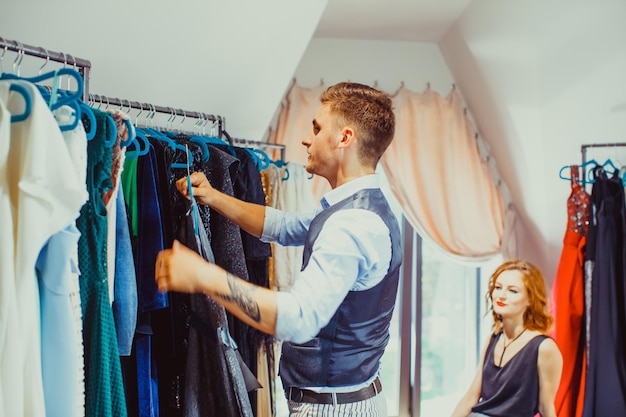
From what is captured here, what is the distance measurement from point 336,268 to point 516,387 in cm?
147

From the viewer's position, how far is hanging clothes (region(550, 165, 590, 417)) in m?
2.81

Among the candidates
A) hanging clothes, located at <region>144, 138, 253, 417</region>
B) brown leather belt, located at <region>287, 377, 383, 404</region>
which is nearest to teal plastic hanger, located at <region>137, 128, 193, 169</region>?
hanging clothes, located at <region>144, 138, 253, 417</region>

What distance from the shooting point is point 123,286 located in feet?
5.04

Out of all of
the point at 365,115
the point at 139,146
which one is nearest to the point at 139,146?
the point at 139,146

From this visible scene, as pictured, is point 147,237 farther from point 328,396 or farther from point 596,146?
point 596,146

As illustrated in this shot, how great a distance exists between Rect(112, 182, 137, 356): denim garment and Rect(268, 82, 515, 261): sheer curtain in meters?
1.99

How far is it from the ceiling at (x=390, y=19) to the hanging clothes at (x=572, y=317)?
106 cm

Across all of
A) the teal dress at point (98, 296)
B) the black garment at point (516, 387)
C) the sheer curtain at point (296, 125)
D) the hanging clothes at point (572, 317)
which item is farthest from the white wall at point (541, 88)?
the teal dress at point (98, 296)

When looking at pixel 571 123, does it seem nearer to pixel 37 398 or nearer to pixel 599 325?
pixel 599 325

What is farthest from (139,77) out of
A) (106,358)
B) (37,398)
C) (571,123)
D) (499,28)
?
(571,123)

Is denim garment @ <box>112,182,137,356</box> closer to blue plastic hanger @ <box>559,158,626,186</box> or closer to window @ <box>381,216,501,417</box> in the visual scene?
blue plastic hanger @ <box>559,158,626,186</box>

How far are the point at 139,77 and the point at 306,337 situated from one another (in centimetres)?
132

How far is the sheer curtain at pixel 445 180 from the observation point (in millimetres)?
3432

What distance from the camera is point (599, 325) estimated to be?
269 centimetres
